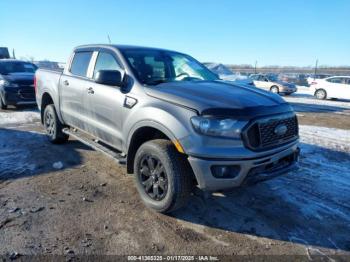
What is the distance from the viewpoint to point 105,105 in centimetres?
429

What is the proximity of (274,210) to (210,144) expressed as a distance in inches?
55.4

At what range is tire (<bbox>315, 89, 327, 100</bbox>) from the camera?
18952 mm

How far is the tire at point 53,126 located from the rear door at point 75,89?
18.0 inches

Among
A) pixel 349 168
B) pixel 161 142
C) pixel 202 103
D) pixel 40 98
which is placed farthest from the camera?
pixel 40 98

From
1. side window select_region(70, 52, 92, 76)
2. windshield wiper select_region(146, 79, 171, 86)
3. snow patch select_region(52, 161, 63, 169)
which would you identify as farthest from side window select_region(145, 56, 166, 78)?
snow patch select_region(52, 161, 63, 169)

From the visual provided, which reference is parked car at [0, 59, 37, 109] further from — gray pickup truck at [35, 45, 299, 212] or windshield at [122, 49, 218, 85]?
windshield at [122, 49, 218, 85]

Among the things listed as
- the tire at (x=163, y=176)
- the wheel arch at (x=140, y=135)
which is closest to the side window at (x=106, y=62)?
the wheel arch at (x=140, y=135)

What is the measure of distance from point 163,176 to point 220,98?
108 centimetres

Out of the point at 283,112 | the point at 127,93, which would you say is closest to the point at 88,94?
the point at 127,93

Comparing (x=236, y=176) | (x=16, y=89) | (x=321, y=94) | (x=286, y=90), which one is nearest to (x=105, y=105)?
(x=236, y=176)

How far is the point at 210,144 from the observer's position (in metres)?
3.10

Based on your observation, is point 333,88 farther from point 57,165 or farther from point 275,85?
point 57,165

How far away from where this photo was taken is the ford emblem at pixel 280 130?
3.43 meters

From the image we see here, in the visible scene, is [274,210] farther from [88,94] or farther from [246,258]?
[88,94]
